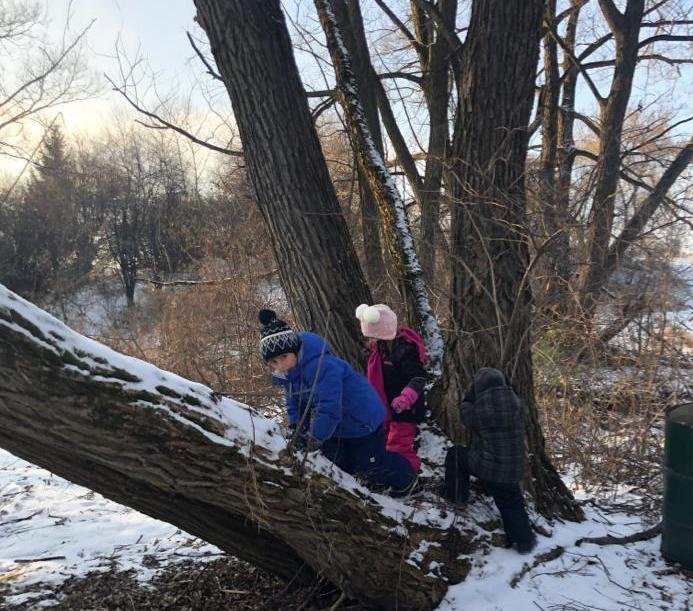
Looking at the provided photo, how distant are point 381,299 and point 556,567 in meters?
4.67

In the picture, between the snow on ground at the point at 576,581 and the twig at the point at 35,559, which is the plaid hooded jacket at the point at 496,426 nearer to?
the snow on ground at the point at 576,581

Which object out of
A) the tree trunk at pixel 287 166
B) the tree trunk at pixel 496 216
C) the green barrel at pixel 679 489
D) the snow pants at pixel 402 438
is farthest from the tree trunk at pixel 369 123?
the green barrel at pixel 679 489

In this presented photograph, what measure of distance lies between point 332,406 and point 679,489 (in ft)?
7.05

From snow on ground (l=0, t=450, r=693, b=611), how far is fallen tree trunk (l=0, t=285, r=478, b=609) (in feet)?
1.02

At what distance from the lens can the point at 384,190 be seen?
4.50 metres

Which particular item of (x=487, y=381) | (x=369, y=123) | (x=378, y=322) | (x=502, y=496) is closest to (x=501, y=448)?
(x=502, y=496)

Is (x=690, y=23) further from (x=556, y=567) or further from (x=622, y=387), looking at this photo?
(x=556, y=567)

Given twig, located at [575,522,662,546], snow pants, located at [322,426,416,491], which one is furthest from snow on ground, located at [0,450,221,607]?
twig, located at [575,522,662,546]

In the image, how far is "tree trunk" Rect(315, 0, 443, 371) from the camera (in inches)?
171

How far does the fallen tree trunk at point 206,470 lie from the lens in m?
2.30

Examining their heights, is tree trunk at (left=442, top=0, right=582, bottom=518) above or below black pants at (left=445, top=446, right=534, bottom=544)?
above

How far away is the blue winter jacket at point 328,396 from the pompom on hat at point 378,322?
378mm

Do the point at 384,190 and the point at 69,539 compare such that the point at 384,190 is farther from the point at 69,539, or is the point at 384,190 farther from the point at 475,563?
the point at 69,539

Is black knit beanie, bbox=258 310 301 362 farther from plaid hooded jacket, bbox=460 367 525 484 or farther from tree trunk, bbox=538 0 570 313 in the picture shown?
tree trunk, bbox=538 0 570 313
